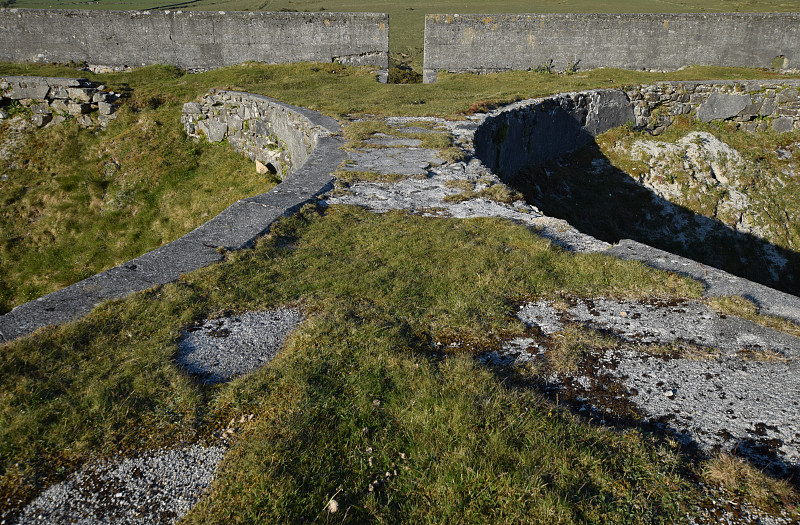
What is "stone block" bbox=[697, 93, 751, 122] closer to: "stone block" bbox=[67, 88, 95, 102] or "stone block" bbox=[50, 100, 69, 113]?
"stone block" bbox=[67, 88, 95, 102]

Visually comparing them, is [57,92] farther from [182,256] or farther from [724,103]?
[724,103]

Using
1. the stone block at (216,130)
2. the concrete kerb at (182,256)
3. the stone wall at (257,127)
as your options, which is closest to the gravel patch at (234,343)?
the concrete kerb at (182,256)

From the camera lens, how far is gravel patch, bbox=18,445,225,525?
97.3 inches

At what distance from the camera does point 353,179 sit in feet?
25.6

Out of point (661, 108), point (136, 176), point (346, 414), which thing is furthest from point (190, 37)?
point (346, 414)

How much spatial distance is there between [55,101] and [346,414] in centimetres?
1748

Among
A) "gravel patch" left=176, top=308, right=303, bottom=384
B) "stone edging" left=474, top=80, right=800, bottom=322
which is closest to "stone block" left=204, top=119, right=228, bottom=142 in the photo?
"stone edging" left=474, top=80, right=800, bottom=322

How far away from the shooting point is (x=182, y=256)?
5.20m

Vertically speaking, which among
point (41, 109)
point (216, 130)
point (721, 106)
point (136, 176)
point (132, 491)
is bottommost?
point (136, 176)

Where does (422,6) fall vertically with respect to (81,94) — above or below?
above

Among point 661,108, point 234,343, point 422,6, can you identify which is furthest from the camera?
point 422,6

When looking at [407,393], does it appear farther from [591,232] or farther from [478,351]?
[591,232]

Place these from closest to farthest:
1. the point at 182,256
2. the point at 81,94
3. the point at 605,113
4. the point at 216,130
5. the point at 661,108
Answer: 1. the point at 182,256
2. the point at 216,130
3. the point at 81,94
4. the point at 605,113
5. the point at 661,108

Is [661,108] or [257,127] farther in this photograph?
[661,108]
